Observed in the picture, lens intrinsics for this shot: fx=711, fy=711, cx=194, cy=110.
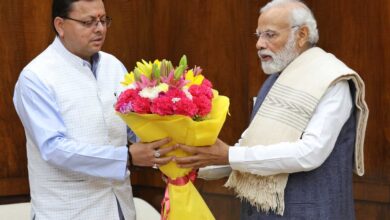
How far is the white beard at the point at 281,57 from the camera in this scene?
2641 mm

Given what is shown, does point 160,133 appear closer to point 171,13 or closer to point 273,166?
point 273,166

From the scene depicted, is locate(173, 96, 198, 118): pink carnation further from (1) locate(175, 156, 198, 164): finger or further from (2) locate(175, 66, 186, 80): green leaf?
(1) locate(175, 156, 198, 164): finger

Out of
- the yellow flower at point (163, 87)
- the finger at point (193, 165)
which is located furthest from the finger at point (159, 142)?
the yellow flower at point (163, 87)

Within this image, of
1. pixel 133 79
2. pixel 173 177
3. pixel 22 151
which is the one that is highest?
pixel 133 79

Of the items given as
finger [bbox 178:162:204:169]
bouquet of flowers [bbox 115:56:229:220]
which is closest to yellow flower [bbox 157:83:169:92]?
bouquet of flowers [bbox 115:56:229:220]

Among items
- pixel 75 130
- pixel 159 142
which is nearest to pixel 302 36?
pixel 159 142

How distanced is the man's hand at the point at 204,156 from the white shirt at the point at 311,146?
0.25 ft

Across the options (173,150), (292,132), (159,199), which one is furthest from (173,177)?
(159,199)

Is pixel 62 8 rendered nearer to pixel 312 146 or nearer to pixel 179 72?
pixel 179 72

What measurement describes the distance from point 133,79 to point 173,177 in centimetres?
39

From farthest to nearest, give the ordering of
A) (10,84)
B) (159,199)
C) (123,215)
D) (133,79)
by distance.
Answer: (159,199)
(10,84)
(123,215)
(133,79)

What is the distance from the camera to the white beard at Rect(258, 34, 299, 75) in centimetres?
264

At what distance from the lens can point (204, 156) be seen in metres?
2.59

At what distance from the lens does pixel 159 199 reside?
445 cm
